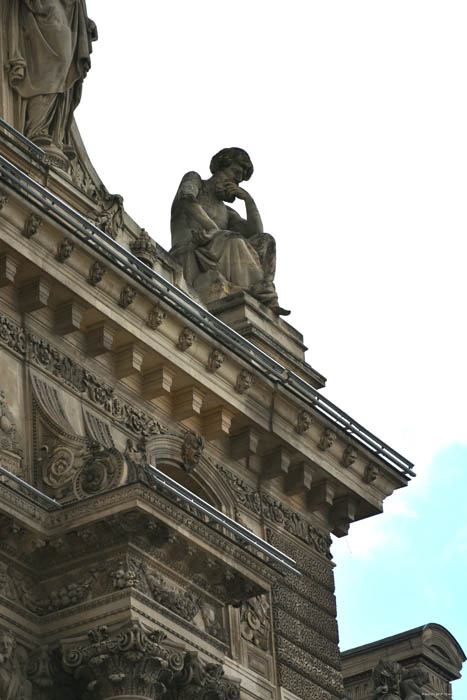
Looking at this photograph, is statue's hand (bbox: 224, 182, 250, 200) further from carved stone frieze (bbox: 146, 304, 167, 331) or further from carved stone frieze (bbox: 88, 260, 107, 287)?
carved stone frieze (bbox: 88, 260, 107, 287)

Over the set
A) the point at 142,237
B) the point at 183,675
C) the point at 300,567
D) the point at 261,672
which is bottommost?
the point at 183,675

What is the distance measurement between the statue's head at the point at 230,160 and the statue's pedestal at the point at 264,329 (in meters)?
2.45

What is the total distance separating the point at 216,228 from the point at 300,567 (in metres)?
5.47

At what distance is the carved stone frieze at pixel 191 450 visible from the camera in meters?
27.4

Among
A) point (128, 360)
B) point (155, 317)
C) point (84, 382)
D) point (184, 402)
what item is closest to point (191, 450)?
point (184, 402)

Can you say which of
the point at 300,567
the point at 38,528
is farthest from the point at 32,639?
the point at 300,567

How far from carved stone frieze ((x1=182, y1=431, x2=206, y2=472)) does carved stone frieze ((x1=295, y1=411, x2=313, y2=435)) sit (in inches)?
70.2

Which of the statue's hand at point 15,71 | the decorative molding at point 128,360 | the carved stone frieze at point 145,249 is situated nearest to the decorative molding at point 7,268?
the decorative molding at point 128,360

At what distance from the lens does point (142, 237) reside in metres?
28.9

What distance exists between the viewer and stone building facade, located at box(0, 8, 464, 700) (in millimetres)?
23219

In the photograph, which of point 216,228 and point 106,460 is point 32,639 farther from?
point 216,228

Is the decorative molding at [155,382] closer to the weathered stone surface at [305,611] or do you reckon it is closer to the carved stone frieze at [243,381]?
the carved stone frieze at [243,381]

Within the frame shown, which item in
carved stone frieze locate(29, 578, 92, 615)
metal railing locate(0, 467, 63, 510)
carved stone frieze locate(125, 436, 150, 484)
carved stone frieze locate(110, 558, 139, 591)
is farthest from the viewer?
carved stone frieze locate(125, 436, 150, 484)

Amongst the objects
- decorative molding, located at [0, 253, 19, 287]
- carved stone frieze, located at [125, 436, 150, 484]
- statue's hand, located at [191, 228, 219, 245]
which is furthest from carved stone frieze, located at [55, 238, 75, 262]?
statue's hand, located at [191, 228, 219, 245]
